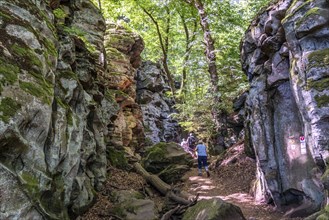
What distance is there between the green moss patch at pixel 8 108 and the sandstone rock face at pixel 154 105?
22277mm

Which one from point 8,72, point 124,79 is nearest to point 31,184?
point 8,72

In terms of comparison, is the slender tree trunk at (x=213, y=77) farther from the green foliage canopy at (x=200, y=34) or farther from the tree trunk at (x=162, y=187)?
the tree trunk at (x=162, y=187)

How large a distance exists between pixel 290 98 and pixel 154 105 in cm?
2146

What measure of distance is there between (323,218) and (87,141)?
687 cm

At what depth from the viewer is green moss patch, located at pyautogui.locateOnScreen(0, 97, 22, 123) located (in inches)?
186

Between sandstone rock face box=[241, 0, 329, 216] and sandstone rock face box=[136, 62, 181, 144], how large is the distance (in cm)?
1763

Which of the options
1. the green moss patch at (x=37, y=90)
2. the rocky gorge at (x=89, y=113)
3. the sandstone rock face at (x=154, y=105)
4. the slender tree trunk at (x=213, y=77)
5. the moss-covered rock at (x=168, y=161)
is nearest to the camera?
the rocky gorge at (x=89, y=113)

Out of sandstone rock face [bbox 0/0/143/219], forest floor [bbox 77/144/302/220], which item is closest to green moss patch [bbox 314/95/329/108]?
forest floor [bbox 77/144/302/220]

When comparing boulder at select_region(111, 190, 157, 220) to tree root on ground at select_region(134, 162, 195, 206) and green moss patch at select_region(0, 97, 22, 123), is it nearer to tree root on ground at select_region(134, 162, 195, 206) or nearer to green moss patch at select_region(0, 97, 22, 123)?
tree root on ground at select_region(134, 162, 195, 206)

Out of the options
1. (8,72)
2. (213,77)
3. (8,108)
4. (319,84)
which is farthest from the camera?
(213,77)

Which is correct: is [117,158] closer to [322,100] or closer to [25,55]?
[25,55]

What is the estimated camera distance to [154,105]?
1196 inches

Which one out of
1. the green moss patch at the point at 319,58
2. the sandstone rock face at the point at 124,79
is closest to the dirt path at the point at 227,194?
the sandstone rock face at the point at 124,79

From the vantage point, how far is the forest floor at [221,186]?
346 inches
